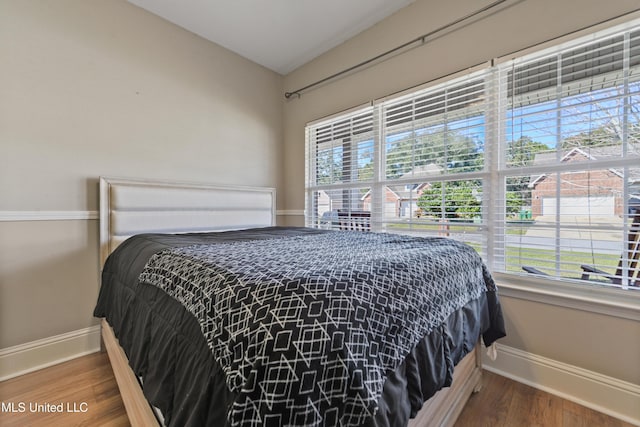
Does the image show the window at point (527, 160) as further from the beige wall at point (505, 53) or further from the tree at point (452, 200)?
the beige wall at point (505, 53)

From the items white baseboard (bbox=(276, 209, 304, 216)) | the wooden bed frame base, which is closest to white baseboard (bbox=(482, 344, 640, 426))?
the wooden bed frame base

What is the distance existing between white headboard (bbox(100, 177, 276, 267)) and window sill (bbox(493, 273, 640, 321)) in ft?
7.15

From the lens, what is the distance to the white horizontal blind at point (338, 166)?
8.49 ft

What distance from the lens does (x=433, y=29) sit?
2.04m

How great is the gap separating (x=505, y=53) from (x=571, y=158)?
77cm

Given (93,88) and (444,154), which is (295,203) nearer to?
(444,154)

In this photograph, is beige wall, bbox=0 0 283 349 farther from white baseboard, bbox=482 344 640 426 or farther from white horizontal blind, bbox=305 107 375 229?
white baseboard, bbox=482 344 640 426

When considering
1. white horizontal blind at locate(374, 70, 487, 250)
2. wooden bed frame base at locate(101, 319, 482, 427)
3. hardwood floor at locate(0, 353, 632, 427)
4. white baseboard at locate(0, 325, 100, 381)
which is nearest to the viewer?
wooden bed frame base at locate(101, 319, 482, 427)

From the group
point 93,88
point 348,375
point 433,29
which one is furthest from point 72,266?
point 433,29

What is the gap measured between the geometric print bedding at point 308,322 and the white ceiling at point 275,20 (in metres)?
2.13

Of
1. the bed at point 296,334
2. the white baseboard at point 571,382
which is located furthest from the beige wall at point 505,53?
the bed at point 296,334

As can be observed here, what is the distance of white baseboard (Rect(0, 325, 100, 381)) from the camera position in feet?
5.49

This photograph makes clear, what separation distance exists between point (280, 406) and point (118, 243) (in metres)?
2.01

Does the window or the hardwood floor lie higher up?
the window
